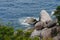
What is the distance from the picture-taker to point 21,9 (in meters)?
30.5

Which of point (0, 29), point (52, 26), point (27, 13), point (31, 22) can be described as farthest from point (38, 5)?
point (0, 29)

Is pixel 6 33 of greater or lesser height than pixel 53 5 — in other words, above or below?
above

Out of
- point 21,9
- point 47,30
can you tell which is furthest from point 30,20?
point 47,30

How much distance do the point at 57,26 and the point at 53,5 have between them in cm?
1566

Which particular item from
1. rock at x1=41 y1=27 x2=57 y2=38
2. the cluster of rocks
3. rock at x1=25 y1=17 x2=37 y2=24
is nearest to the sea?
rock at x1=25 y1=17 x2=37 y2=24

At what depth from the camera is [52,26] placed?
1802 cm

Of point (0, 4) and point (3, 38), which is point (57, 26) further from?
point (0, 4)

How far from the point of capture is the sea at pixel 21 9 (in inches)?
1033

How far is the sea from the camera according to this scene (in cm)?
2623

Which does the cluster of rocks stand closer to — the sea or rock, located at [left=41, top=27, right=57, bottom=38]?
rock, located at [left=41, top=27, right=57, bottom=38]

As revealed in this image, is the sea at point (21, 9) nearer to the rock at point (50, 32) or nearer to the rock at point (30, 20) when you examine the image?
the rock at point (30, 20)

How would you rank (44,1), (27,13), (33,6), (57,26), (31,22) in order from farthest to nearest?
1. (44,1)
2. (33,6)
3. (27,13)
4. (31,22)
5. (57,26)

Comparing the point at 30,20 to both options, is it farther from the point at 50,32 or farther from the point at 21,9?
the point at 50,32

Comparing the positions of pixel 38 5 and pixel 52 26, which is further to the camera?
pixel 38 5
